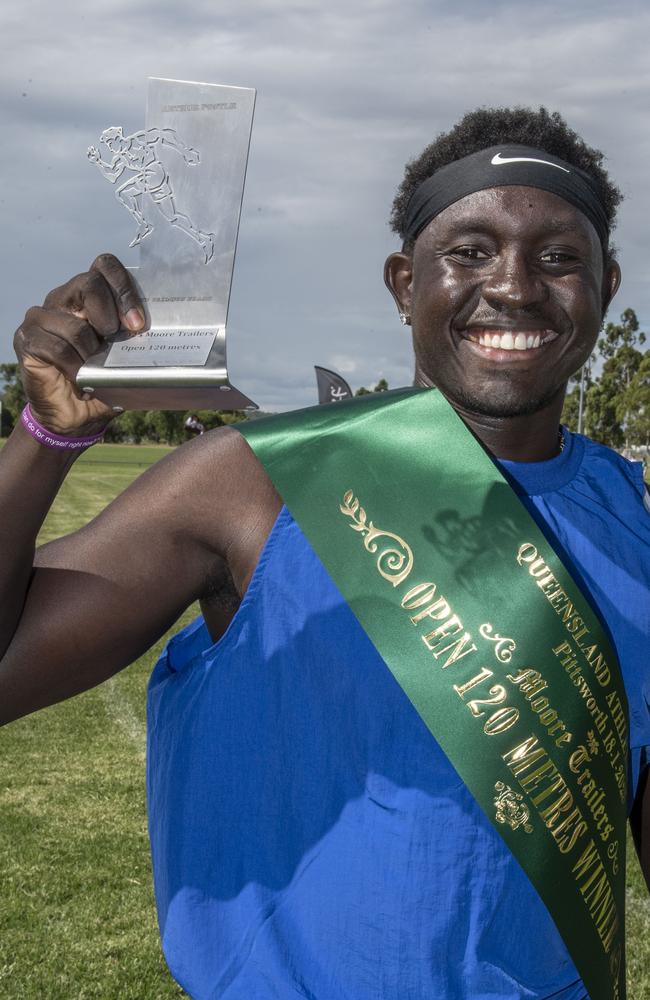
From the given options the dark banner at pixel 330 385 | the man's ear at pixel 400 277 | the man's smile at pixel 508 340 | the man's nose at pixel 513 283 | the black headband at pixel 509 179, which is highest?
the black headband at pixel 509 179

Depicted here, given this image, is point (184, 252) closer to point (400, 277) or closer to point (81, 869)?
point (400, 277)

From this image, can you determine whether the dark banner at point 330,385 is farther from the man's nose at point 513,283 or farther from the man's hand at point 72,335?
the man's hand at point 72,335

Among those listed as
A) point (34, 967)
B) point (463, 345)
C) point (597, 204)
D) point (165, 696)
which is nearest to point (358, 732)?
point (165, 696)

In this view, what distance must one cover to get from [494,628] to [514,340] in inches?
16.1

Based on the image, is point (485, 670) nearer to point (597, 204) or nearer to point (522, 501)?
point (522, 501)

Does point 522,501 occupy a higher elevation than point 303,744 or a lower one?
higher

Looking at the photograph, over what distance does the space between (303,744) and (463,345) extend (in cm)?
63

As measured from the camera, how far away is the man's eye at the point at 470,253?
156cm

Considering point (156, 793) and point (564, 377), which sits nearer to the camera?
point (156, 793)

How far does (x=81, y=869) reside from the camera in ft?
14.4

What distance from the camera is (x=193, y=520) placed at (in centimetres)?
135

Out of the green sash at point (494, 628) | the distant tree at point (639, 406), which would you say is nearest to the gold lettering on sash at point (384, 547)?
the green sash at point (494, 628)

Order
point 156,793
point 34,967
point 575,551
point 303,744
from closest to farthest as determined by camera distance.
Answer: point 303,744
point 156,793
point 575,551
point 34,967

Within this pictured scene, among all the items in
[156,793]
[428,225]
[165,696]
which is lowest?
[156,793]
